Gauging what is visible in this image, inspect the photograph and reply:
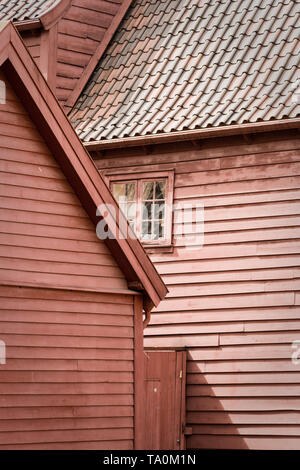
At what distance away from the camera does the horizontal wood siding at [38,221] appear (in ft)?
39.0

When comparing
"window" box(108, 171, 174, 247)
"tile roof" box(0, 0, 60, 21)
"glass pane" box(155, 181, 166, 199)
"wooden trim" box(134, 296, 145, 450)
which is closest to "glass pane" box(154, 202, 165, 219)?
"window" box(108, 171, 174, 247)

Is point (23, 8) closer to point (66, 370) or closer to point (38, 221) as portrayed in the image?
point (38, 221)

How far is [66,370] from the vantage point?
12.2 m

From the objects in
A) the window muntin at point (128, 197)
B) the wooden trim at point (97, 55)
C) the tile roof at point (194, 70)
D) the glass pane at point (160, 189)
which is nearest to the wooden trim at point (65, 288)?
the tile roof at point (194, 70)

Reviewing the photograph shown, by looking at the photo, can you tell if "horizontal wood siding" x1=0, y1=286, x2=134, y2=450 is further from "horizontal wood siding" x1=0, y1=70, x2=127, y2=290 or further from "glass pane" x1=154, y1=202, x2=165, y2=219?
"glass pane" x1=154, y1=202, x2=165, y2=219

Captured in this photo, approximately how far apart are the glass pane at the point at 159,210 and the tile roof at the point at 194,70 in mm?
1270

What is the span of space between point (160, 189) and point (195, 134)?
137 centimetres

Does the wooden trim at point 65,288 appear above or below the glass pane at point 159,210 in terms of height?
below

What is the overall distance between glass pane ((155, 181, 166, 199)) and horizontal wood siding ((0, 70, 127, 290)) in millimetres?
4754

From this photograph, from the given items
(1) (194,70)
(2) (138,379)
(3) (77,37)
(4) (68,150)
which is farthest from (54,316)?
(3) (77,37)

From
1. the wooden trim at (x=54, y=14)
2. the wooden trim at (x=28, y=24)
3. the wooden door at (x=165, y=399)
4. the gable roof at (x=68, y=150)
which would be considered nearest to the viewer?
the gable roof at (x=68, y=150)

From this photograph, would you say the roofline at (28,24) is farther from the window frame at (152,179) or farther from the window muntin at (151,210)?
Result: the window muntin at (151,210)

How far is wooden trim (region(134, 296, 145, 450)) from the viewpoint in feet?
42.1

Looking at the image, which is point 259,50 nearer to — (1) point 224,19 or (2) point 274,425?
(1) point 224,19
